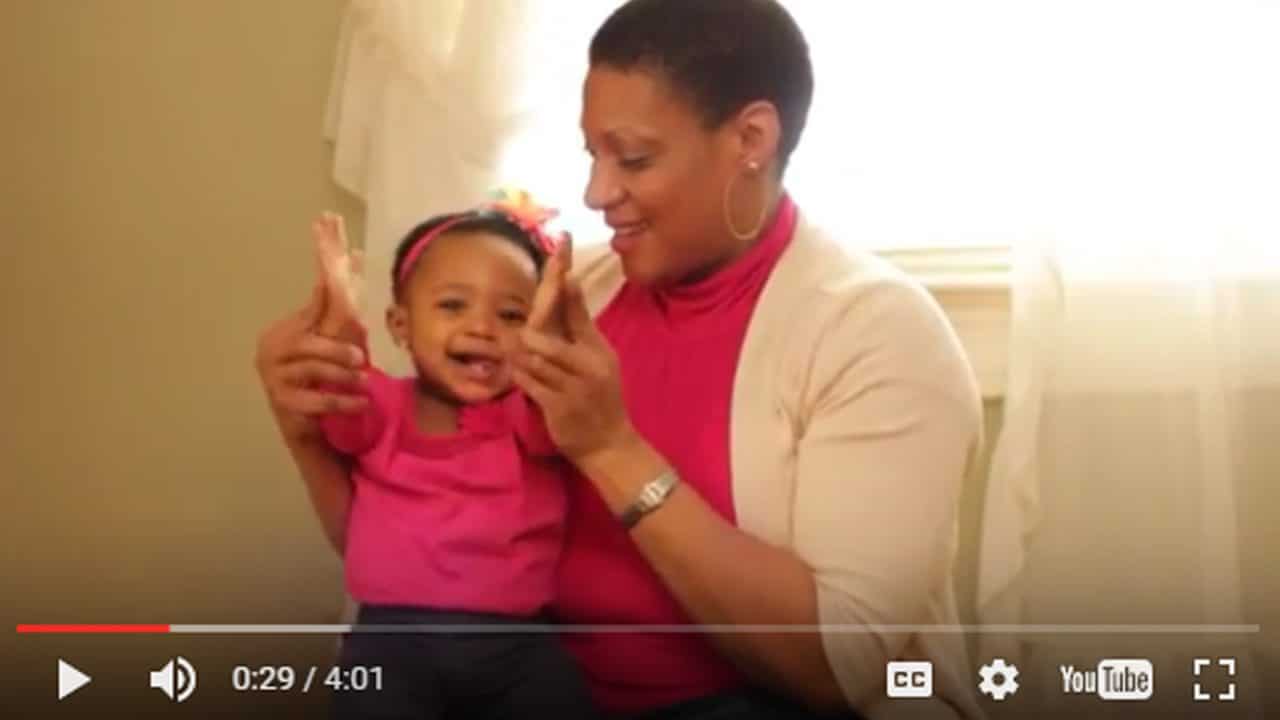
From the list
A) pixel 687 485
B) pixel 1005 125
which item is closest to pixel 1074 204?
pixel 1005 125

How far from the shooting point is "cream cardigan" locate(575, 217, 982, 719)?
0.92 m

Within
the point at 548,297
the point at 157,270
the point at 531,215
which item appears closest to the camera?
the point at 548,297

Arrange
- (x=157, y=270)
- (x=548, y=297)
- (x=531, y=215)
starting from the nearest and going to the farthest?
(x=548, y=297), (x=531, y=215), (x=157, y=270)

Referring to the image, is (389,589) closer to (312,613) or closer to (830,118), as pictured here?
(312,613)

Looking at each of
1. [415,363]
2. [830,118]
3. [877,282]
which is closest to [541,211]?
[415,363]

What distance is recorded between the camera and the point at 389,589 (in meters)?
0.92

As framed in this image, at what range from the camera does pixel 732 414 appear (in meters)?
0.98

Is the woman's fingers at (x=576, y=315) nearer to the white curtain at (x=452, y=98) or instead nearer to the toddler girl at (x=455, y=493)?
the toddler girl at (x=455, y=493)

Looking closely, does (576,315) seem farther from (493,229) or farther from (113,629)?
(113,629)

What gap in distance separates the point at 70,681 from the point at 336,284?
298 millimetres

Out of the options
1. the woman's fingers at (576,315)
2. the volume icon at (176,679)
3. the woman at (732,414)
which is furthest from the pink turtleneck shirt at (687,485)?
the volume icon at (176,679)

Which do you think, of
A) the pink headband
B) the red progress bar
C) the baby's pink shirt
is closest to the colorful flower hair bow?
the pink headband

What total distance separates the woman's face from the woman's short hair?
0.04 feet

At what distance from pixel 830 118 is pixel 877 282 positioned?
30cm
